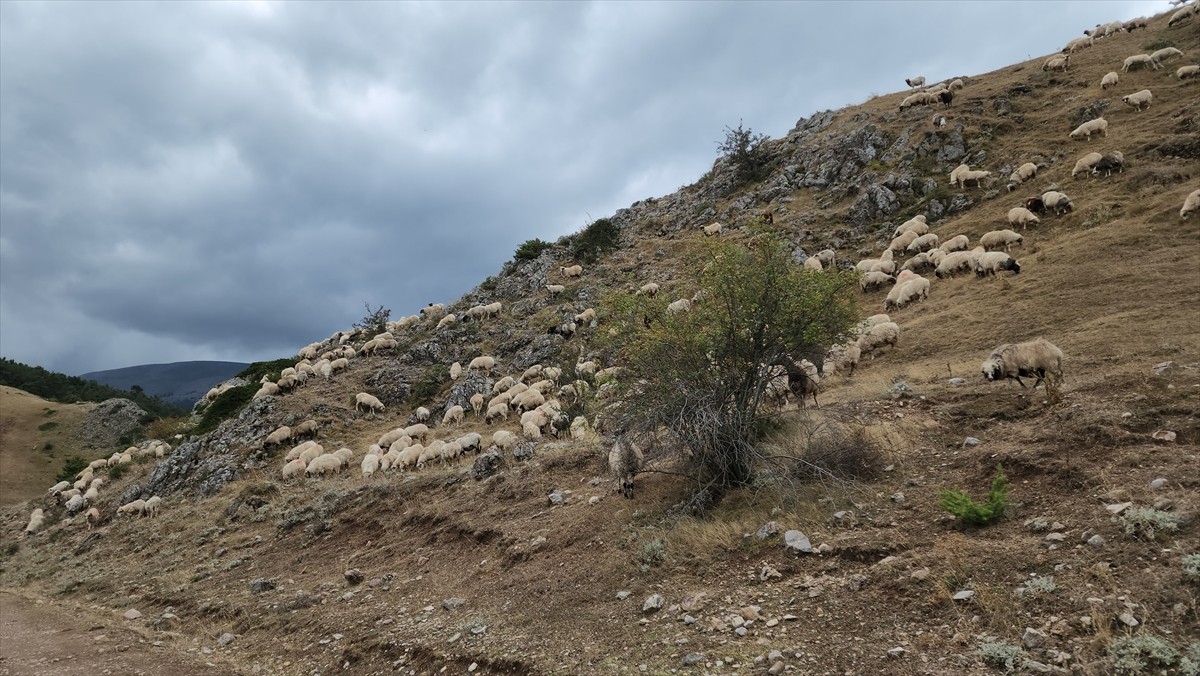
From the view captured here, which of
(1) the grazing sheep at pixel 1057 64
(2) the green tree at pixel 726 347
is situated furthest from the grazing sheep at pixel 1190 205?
(1) the grazing sheep at pixel 1057 64

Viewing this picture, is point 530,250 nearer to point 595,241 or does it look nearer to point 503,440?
point 595,241

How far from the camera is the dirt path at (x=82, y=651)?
357 inches

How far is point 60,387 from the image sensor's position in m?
82.6

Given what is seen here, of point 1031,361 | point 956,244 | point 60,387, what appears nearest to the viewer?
point 1031,361

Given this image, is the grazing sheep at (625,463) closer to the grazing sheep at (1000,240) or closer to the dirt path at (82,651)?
the dirt path at (82,651)

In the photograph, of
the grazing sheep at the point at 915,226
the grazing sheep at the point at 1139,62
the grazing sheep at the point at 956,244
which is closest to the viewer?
the grazing sheep at the point at 956,244

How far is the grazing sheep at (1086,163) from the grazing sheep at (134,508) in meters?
39.4

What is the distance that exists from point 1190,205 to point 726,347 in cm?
1876

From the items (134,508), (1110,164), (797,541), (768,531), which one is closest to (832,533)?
(797,541)

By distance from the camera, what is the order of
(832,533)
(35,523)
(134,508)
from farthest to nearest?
(35,523) < (134,508) < (832,533)

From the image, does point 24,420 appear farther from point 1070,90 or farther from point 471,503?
point 1070,90

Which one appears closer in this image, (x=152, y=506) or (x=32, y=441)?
(x=152, y=506)

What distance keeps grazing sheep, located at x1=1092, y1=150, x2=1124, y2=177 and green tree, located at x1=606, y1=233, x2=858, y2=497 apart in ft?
73.9

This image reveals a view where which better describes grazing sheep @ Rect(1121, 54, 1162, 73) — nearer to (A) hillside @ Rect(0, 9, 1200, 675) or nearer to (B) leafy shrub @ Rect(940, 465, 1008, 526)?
(A) hillside @ Rect(0, 9, 1200, 675)
